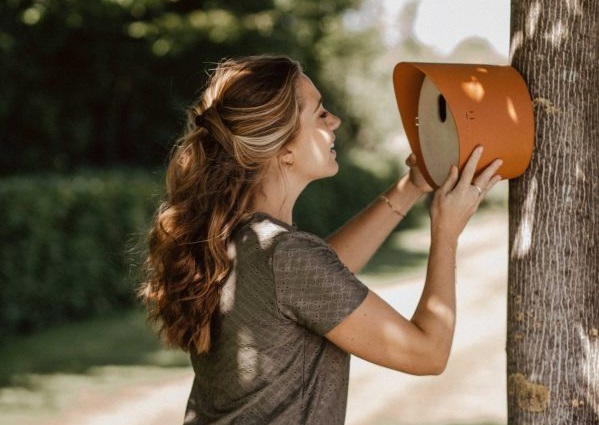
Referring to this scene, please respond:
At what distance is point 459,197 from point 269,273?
0.52m

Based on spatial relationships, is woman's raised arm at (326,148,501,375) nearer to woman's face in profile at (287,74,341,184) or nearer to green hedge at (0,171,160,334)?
woman's face in profile at (287,74,341,184)

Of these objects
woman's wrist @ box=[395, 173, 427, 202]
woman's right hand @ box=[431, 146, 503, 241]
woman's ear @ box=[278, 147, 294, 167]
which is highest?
woman's ear @ box=[278, 147, 294, 167]

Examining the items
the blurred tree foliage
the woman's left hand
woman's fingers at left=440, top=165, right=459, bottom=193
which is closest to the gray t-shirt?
woman's fingers at left=440, top=165, right=459, bottom=193

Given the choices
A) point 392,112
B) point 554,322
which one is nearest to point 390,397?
point 554,322

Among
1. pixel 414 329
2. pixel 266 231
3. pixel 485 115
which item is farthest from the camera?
pixel 485 115

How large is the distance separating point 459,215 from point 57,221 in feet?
24.2

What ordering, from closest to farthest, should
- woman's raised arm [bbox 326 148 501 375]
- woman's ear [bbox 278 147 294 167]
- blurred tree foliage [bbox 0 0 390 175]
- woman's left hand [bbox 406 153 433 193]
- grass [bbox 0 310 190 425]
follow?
woman's raised arm [bbox 326 148 501 375] → woman's ear [bbox 278 147 294 167] → woman's left hand [bbox 406 153 433 193] → grass [bbox 0 310 190 425] → blurred tree foliage [bbox 0 0 390 175]

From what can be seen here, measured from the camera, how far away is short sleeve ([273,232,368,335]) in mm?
2098

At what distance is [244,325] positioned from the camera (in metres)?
2.19

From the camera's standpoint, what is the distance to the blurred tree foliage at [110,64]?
12.8 meters

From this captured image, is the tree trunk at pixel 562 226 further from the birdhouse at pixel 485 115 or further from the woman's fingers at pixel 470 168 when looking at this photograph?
the woman's fingers at pixel 470 168

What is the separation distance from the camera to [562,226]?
237 cm

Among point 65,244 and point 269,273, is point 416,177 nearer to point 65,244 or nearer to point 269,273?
point 269,273

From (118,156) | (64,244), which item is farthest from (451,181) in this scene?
(118,156)
